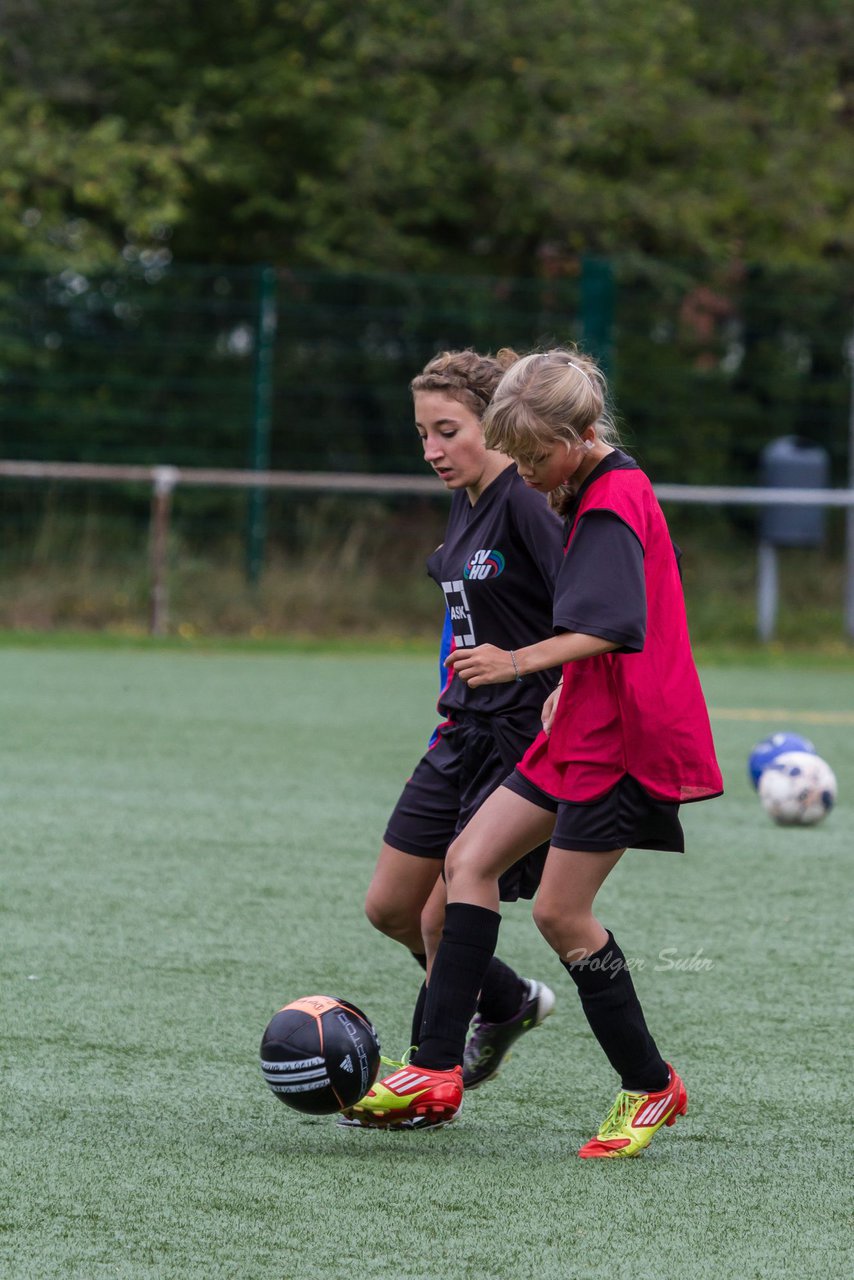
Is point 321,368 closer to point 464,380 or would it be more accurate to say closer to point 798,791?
point 798,791

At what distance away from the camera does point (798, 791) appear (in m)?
7.17

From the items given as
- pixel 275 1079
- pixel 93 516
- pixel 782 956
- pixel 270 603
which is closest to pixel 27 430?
pixel 93 516

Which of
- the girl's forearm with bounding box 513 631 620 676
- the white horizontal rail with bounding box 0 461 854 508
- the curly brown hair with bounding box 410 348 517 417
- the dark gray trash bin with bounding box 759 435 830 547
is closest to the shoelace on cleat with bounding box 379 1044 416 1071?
the girl's forearm with bounding box 513 631 620 676

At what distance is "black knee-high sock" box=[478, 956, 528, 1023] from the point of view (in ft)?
13.1

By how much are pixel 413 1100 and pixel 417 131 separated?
51.3ft

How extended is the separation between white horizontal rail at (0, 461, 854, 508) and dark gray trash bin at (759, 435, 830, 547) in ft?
0.27

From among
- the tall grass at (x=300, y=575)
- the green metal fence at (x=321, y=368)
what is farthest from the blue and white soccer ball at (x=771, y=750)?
the green metal fence at (x=321, y=368)

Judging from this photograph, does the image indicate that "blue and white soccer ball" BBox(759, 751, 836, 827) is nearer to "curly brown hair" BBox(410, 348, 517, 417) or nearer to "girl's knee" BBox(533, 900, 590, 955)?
"curly brown hair" BBox(410, 348, 517, 417)

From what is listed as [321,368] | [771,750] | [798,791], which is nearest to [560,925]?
[798,791]

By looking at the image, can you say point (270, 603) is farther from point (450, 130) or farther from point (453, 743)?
point (453, 743)

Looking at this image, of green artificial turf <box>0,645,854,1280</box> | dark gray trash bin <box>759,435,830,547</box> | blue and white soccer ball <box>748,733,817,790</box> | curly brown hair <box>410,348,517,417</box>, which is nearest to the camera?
green artificial turf <box>0,645,854,1280</box>

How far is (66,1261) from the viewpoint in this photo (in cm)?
277

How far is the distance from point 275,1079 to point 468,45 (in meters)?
16.0

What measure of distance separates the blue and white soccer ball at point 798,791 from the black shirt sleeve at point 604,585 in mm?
4042
